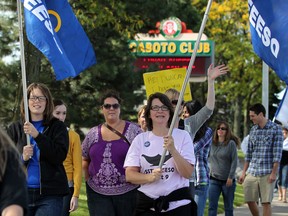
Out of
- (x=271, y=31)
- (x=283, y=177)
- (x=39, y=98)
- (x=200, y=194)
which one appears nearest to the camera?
(x=39, y=98)

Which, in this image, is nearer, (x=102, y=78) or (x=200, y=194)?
(x=200, y=194)

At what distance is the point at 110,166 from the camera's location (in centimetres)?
728

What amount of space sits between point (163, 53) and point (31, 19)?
18.6 meters

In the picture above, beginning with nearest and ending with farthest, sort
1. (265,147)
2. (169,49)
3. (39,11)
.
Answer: (39,11) → (265,147) → (169,49)

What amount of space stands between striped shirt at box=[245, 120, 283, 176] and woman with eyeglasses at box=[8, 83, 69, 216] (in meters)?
4.59

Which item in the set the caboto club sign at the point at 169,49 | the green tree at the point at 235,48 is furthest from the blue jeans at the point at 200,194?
the green tree at the point at 235,48

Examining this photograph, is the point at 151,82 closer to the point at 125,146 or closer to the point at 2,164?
the point at 125,146

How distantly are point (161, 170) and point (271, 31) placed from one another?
7.98 feet

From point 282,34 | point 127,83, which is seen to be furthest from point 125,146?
point 127,83

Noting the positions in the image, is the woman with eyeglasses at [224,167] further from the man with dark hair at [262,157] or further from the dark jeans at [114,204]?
the dark jeans at [114,204]

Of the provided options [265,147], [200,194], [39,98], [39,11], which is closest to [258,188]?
[265,147]

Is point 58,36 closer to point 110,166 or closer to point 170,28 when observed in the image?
point 110,166

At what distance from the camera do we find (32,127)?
6113 mm

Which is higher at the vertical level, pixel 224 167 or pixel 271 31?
pixel 271 31
